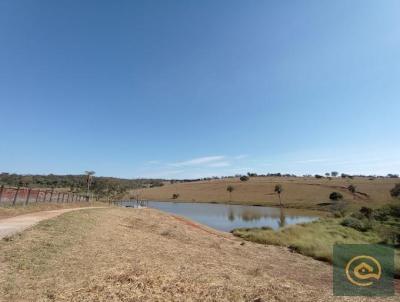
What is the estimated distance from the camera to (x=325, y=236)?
1323 inches

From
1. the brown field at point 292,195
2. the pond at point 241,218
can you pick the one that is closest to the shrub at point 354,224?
the pond at point 241,218

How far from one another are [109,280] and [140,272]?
124cm

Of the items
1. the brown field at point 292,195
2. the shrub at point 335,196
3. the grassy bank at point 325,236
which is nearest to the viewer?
the grassy bank at point 325,236

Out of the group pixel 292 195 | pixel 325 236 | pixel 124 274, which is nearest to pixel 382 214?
pixel 325 236

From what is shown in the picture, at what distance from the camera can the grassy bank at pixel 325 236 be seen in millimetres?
23789

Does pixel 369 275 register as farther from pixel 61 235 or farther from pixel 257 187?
pixel 257 187

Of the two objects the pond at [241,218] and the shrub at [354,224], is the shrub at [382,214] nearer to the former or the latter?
→ the shrub at [354,224]

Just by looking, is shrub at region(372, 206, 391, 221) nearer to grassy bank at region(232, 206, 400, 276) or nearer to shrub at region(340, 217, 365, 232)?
grassy bank at region(232, 206, 400, 276)

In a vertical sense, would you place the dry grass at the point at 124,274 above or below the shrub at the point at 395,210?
below

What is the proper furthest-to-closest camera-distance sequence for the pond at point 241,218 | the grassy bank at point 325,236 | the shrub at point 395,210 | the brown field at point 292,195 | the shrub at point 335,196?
the shrub at point 335,196
the brown field at point 292,195
the pond at point 241,218
the shrub at point 395,210
the grassy bank at point 325,236

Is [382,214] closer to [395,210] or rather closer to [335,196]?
[395,210]

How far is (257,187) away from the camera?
456 feet

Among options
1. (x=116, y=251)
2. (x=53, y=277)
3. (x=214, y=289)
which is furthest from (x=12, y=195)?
(x=214, y=289)

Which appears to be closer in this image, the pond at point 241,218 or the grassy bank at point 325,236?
the grassy bank at point 325,236
